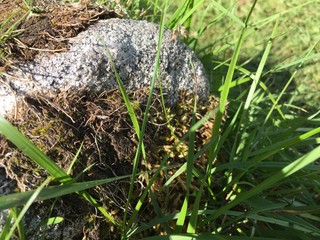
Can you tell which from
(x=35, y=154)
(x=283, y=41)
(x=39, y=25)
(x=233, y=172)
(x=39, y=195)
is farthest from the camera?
(x=283, y=41)

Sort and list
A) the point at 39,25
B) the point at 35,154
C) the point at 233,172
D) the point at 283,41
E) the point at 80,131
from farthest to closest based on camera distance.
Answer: the point at 283,41 < the point at 233,172 < the point at 39,25 < the point at 80,131 < the point at 35,154

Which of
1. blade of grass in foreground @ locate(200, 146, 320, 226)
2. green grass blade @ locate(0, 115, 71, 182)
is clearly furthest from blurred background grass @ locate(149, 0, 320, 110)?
green grass blade @ locate(0, 115, 71, 182)

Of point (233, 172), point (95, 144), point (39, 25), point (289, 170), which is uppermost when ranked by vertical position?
point (39, 25)

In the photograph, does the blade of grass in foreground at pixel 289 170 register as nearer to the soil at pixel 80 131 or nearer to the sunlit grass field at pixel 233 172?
the sunlit grass field at pixel 233 172

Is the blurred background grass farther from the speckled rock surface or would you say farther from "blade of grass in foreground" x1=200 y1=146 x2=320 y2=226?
"blade of grass in foreground" x1=200 y1=146 x2=320 y2=226

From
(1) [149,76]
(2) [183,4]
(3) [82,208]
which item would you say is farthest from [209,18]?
(3) [82,208]

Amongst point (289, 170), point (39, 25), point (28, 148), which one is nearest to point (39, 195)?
point (28, 148)

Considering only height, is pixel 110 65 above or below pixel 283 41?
above

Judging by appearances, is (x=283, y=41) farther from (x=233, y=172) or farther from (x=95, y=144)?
(x=95, y=144)
